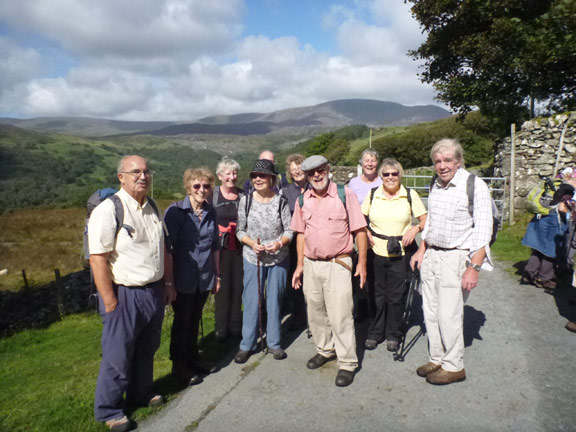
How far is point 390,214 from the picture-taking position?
431cm

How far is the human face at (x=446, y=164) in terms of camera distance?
351cm

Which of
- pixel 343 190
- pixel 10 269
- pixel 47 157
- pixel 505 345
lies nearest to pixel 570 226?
pixel 505 345

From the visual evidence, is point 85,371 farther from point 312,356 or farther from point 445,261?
point 445,261

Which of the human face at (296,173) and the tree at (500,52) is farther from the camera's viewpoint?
the tree at (500,52)

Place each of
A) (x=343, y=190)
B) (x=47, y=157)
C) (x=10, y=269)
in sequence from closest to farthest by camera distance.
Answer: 1. (x=343, y=190)
2. (x=10, y=269)
3. (x=47, y=157)

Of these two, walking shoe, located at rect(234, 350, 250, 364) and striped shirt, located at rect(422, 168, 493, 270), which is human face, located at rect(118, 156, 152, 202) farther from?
striped shirt, located at rect(422, 168, 493, 270)

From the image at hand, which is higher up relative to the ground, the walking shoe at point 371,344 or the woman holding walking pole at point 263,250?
the woman holding walking pole at point 263,250

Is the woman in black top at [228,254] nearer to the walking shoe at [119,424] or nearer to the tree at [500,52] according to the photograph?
the walking shoe at [119,424]

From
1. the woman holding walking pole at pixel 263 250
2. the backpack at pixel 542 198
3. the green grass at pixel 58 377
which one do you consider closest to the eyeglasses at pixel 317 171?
the woman holding walking pole at pixel 263 250

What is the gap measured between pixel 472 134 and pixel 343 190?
32.2 m

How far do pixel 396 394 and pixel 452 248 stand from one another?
1.39 m

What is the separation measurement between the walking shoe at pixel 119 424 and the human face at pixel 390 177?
3.21 meters

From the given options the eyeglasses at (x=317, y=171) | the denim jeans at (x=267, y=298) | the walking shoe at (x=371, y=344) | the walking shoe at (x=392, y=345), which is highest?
the eyeglasses at (x=317, y=171)

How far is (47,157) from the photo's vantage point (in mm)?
109438
